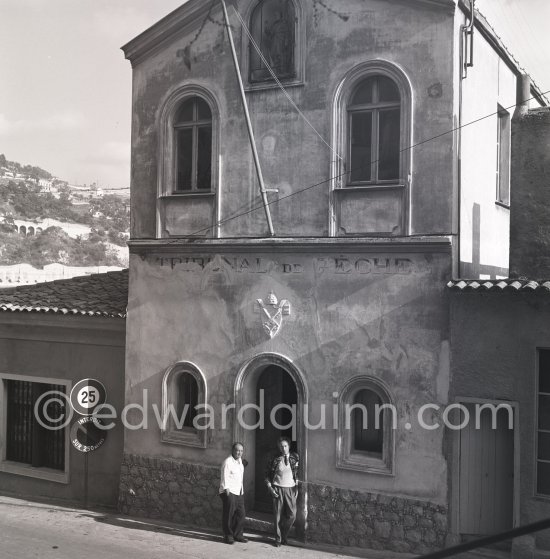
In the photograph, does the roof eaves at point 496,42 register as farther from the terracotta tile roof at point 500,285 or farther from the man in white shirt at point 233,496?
the man in white shirt at point 233,496

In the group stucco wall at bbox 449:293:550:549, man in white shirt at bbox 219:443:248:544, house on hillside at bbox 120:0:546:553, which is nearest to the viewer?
stucco wall at bbox 449:293:550:549

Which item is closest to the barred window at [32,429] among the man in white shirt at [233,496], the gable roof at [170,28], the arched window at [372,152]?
the man in white shirt at [233,496]

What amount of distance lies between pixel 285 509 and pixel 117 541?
2.90 metres

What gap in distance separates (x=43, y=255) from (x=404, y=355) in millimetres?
35421

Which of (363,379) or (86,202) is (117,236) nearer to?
(86,202)

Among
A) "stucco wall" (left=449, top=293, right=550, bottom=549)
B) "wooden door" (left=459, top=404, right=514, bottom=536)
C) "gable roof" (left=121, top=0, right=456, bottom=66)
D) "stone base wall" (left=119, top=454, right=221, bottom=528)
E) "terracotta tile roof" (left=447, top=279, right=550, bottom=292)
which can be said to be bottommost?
"stone base wall" (left=119, top=454, right=221, bottom=528)

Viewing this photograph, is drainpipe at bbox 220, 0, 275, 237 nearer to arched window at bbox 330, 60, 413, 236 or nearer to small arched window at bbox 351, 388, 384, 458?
arched window at bbox 330, 60, 413, 236

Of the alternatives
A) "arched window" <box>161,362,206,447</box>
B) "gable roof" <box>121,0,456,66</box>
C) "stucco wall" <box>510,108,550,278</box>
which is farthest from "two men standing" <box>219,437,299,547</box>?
"gable roof" <box>121,0,456,66</box>

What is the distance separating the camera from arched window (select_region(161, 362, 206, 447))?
43.8 feet

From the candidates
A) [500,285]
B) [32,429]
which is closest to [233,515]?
[500,285]

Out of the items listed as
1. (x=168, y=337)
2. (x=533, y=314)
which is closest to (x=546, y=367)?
(x=533, y=314)

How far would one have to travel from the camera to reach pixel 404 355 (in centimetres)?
1115

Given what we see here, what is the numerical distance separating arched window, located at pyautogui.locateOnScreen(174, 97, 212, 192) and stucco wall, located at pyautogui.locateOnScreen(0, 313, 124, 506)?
3.21 meters

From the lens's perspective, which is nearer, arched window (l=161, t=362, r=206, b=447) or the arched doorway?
the arched doorway
